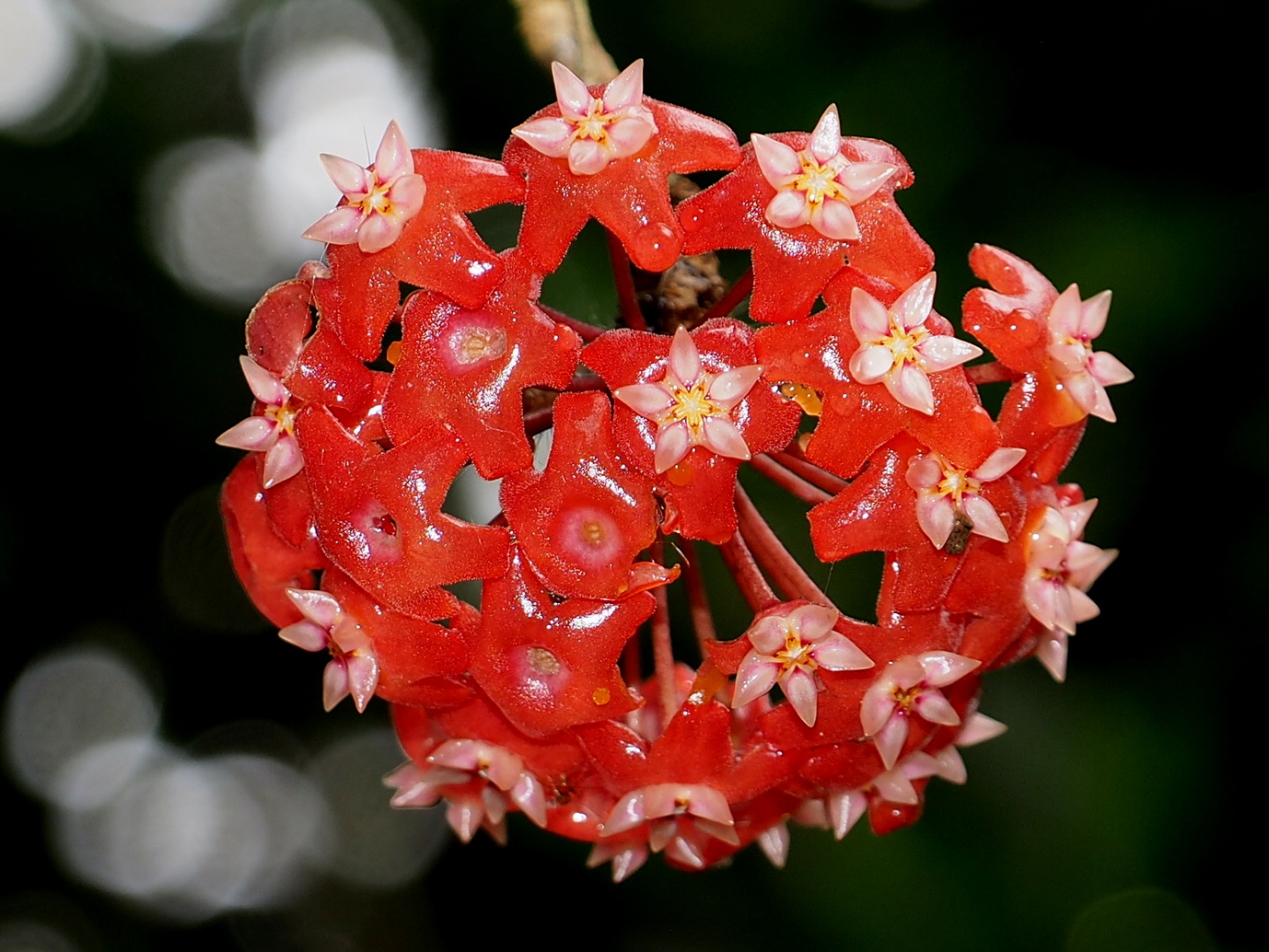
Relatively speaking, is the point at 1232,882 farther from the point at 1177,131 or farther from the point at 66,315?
the point at 66,315

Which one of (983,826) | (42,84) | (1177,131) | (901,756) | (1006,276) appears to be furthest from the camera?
(42,84)

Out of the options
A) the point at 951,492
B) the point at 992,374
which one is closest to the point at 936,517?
the point at 951,492

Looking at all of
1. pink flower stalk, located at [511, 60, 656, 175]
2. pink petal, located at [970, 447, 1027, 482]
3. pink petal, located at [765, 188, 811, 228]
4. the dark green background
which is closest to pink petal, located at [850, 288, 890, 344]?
pink petal, located at [765, 188, 811, 228]

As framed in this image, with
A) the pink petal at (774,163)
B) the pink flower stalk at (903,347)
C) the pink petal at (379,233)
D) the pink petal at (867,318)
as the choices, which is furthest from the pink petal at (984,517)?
the pink petal at (379,233)

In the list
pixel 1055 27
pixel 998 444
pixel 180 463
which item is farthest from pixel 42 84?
pixel 998 444

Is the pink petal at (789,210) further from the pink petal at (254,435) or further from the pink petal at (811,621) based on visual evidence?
the pink petal at (254,435)

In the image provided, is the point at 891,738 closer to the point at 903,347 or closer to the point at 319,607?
the point at 903,347
